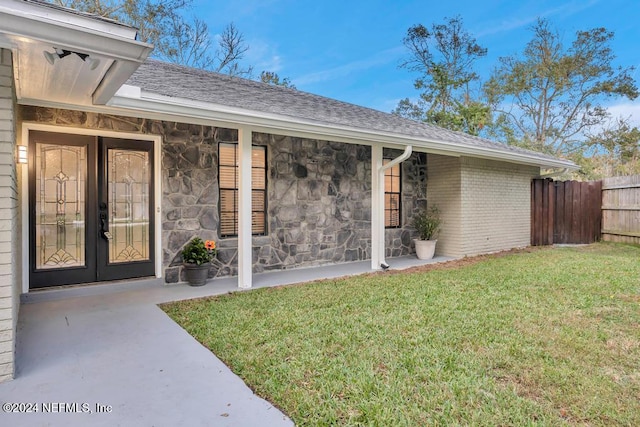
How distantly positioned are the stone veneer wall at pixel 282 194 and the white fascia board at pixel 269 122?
4.00 ft

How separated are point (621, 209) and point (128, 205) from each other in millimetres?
12215

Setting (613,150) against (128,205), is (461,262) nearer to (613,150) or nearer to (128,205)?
(128,205)

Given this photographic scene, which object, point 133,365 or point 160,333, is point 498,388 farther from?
point 160,333

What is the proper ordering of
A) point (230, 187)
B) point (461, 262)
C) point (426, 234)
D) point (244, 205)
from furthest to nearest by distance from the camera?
point (426, 234), point (461, 262), point (230, 187), point (244, 205)

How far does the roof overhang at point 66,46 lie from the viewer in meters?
2.27

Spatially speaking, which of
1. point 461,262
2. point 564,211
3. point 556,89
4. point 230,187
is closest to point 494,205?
point 461,262

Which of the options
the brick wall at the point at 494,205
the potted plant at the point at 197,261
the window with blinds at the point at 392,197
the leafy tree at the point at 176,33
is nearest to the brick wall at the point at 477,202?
the brick wall at the point at 494,205

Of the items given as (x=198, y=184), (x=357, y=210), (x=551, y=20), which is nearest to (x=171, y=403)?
(x=198, y=184)

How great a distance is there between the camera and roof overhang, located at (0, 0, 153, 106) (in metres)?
2.27

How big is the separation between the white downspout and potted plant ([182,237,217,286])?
2.99m

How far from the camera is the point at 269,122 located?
5.20 metres

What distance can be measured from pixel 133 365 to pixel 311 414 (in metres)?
1.61

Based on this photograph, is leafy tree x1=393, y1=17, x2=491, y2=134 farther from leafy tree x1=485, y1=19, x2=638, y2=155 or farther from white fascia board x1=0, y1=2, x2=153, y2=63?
white fascia board x1=0, y1=2, x2=153, y2=63

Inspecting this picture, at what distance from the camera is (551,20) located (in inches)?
707
